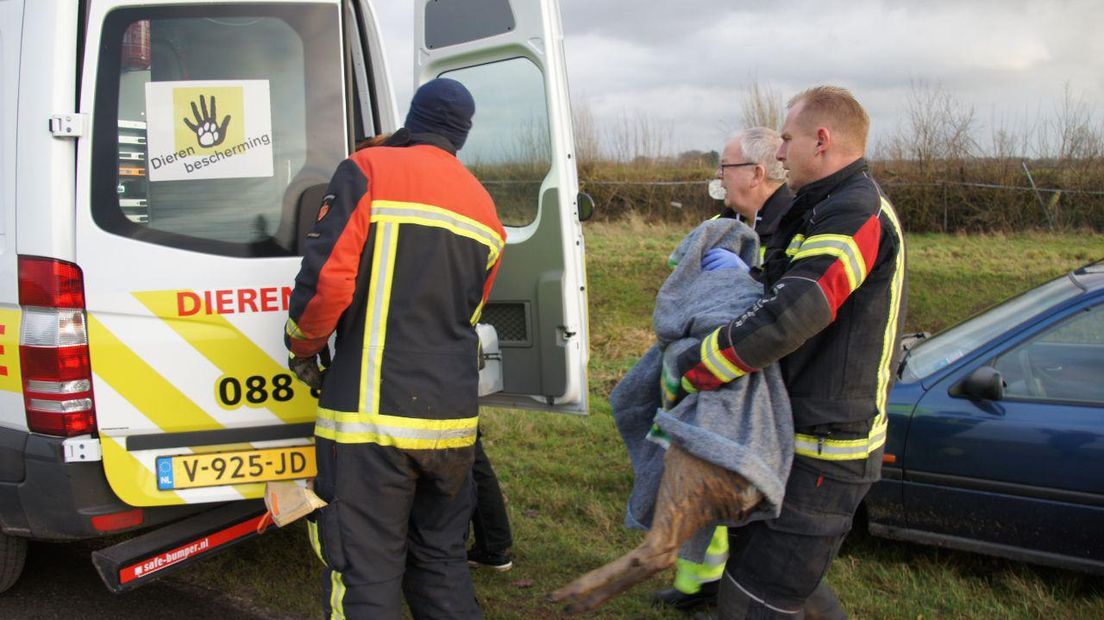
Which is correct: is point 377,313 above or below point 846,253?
below

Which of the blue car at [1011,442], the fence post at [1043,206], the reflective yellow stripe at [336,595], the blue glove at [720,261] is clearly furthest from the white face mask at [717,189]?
the fence post at [1043,206]

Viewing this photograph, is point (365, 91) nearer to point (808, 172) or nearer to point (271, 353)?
point (271, 353)

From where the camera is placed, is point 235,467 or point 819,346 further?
point 235,467

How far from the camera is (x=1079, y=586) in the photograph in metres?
3.59

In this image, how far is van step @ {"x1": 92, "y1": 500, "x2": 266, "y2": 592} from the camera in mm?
2744

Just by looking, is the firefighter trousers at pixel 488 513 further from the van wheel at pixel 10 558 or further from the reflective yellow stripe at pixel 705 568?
the van wheel at pixel 10 558

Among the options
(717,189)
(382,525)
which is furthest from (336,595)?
(717,189)

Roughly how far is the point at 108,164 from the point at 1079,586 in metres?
4.09

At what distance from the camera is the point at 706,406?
228 centimetres

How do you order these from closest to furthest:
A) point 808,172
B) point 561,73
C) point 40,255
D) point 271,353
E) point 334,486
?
point 808,172, point 334,486, point 40,255, point 271,353, point 561,73

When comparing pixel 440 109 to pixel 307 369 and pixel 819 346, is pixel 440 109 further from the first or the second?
pixel 819 346

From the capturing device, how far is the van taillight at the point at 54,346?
9.01ft

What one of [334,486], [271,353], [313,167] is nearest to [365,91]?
[313,167]

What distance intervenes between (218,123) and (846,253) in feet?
6.84
